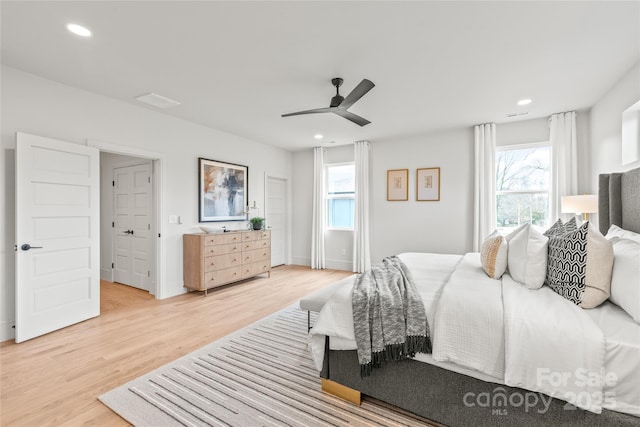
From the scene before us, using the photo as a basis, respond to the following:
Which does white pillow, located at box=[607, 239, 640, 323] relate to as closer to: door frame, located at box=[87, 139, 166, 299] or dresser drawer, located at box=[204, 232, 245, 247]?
dresser drawer, located at box=[204, 232, 245, 247]

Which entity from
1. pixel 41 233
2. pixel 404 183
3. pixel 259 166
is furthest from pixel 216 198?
pixel 404 183

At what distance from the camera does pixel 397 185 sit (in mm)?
5582

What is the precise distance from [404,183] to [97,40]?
4.78m

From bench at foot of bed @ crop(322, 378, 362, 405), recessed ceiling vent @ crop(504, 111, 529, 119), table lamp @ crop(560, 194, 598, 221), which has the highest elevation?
recessed ceiling vent @ crop(504, 111, 529, 119)

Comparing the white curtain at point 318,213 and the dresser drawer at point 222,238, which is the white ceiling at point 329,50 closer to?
the dresser drawer at point 222,238

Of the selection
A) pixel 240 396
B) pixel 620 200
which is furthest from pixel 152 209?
pixel 620 200

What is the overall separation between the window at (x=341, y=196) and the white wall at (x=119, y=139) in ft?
5.20

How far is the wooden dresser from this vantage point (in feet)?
14.0

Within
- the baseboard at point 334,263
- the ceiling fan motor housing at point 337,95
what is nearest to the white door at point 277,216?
the baseboard at point 334,263

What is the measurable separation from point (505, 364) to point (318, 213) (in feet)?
16.8

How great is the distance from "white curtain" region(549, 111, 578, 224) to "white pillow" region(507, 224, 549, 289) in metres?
2.85

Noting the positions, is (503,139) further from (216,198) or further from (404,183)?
(216,198)

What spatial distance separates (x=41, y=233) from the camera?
9.59ft

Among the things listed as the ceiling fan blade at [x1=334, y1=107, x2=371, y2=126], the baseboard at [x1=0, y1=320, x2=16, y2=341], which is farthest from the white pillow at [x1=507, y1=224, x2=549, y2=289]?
the baseboard at [x1=0, y1=320, x2=16, y2=341]
